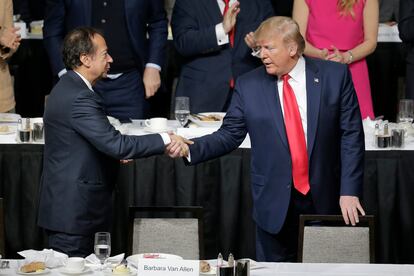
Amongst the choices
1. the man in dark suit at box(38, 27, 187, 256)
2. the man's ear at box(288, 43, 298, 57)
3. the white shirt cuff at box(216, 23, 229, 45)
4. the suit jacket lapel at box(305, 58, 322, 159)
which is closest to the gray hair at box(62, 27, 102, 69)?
the man in dark suit at box(38, 27, 187, 256)

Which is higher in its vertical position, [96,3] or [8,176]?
[96,3]

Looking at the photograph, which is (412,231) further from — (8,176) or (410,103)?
(8,176)

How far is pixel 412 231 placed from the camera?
21.2 ft

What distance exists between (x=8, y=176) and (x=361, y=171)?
85.6 inches

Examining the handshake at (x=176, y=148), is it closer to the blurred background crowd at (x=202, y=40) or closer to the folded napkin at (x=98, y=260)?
the folded napkin at (x=98, y=260)

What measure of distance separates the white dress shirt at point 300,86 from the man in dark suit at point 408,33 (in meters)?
2.32

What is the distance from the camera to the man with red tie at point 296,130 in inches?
212

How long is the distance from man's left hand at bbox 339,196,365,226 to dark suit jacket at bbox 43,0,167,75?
2472 mm

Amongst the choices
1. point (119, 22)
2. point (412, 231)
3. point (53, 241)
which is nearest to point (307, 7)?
point (119, 22)

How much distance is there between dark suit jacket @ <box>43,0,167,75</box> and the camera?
733 centimetres

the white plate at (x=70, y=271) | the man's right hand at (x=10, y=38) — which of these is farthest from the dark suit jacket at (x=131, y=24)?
the white plate at (x=70, y=271)

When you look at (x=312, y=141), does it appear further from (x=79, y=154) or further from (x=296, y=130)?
(x=79, y=154)

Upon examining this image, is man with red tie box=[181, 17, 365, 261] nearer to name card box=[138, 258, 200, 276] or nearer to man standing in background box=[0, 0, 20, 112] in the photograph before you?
name card box=[138, 258, 200, 276]

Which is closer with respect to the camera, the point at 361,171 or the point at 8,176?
the point at 361,171
